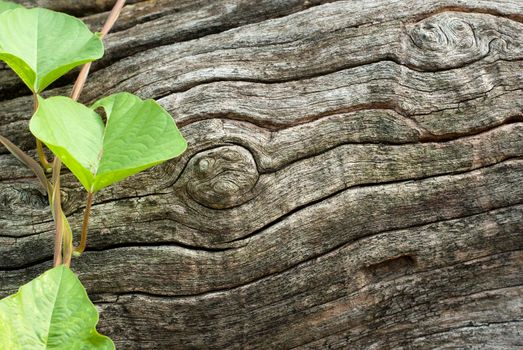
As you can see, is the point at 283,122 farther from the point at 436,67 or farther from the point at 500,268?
the point at 500,268

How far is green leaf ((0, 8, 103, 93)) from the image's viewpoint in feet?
4.54

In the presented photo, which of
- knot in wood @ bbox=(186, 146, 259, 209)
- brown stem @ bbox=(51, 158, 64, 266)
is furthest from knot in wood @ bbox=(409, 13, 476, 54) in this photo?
brown stem @ bbox=(51, 158, 64, 266)

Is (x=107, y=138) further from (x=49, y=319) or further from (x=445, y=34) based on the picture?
(x=445, y=34)

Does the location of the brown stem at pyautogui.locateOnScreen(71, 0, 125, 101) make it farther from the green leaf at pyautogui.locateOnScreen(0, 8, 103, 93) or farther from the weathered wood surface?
the green leaf at pyautogui.locateOnScreen(0, 8, 103, 93)

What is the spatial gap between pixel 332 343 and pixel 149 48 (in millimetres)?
950

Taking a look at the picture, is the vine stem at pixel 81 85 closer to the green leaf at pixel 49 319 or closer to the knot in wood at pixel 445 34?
the green leaf at pixel 49 319

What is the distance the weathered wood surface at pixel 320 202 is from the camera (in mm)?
1545

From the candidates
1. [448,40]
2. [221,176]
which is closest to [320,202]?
[221,176]

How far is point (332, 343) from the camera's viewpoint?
5.23 ft

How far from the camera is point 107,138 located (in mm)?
1294

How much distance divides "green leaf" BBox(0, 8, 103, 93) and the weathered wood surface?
0.88 feet

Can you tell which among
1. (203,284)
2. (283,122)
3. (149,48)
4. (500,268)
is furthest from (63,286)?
(500,268)

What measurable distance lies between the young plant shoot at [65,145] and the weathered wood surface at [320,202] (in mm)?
190

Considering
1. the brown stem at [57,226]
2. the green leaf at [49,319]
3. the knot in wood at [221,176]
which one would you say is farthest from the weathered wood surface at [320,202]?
the green leaf at [49,319]
